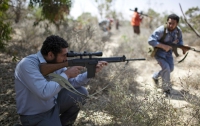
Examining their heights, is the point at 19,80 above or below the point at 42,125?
above

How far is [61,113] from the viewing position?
258 centimetres

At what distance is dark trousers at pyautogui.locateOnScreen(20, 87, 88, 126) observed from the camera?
205 centimetres

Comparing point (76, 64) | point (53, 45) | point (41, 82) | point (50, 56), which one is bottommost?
point (41, 82)

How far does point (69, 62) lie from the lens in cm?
223

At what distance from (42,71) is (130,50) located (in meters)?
5.07

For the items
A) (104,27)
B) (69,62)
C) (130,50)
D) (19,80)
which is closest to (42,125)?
(19,80)

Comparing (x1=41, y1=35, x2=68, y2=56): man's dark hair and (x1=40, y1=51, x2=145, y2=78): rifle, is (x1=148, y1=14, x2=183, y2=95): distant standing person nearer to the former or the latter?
(x1=40, y1=51, x2=145, y2=78): rifle

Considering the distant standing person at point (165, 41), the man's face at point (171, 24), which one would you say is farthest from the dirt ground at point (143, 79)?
the man's face at point (171, 24)

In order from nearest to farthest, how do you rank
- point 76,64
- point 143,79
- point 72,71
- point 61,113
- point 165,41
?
point 72,71 → point 76,64 → point 61,113 → point 165,41 → point 143,79

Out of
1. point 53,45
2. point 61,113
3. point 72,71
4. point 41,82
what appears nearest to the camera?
point 41,82

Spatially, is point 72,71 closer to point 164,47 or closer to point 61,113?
point 61,113

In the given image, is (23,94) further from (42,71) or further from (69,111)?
(69,111)

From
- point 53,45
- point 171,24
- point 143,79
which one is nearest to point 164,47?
point 171,24

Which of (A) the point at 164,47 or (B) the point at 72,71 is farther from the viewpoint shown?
(A) the point at 164,47
